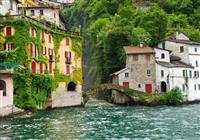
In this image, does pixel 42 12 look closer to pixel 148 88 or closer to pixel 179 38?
pixel 148 88

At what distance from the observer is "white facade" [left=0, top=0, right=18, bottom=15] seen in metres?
73.9

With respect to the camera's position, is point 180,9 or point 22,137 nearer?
point 22,137

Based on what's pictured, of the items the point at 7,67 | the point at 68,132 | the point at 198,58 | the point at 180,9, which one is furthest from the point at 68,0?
the point at 68,132

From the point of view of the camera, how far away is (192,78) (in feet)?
292

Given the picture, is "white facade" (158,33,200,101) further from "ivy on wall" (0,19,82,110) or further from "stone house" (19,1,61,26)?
"ivy on wall" (0,19,82,110)

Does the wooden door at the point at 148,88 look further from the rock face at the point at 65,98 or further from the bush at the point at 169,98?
the rock face at the point at 65,98

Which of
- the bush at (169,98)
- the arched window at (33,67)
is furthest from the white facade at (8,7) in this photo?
Result: the bush at (169,98)

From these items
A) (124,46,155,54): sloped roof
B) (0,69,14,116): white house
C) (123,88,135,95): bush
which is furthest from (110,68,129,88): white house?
(0,69,14,116): white house

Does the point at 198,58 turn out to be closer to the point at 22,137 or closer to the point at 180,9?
the point at 180,9

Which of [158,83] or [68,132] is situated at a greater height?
[158,83]

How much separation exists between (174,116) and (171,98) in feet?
78.8

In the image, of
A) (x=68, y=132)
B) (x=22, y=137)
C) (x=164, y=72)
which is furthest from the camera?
(x=164, y=72)

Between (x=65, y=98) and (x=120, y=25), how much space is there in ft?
98.8

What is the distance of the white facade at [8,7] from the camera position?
242ft
